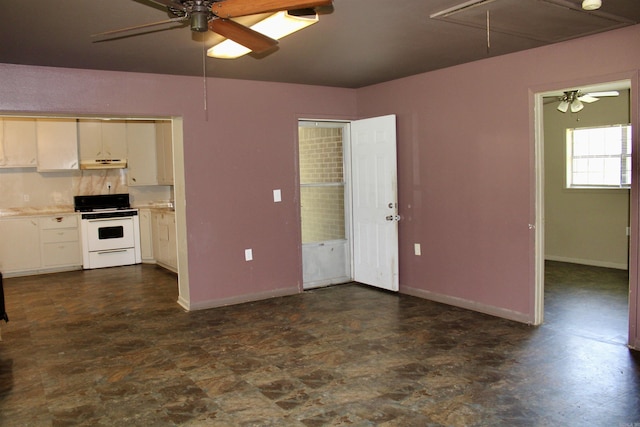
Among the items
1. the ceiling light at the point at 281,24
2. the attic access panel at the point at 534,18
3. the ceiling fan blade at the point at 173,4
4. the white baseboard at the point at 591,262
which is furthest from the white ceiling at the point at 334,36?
the white baseboard at the point at 591,262

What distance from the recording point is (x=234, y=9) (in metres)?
2.38

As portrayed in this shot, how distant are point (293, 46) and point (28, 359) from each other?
3190 millimetres

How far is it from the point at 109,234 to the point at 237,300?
3349 millimetres

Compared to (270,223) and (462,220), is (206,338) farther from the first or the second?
(462,220)

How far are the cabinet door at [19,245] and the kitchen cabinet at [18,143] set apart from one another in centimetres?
86

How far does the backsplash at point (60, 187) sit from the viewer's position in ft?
25.4

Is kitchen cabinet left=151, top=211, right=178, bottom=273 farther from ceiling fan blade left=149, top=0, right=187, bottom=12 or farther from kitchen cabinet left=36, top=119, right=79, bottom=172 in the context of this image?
ceiling fan blade left=149, top=0, right=187, bottom=12

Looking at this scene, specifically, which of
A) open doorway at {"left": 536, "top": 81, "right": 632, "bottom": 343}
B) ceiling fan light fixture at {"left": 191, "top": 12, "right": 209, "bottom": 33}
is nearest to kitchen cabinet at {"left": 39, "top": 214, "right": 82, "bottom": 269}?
ceiling fan light fixture at {"left": 191, "top": 12, "right": 209, "bottom": 33}

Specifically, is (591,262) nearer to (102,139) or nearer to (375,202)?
(375,202)

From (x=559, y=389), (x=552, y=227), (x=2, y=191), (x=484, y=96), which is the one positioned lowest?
(x=559, y=389)

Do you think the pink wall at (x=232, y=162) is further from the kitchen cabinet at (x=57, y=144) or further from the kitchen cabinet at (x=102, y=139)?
the kitchen cabinet at (x=102, y=139)

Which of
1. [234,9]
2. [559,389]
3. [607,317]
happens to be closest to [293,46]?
[234,9]

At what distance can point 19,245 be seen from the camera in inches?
289

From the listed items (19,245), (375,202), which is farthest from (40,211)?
(375,202)
